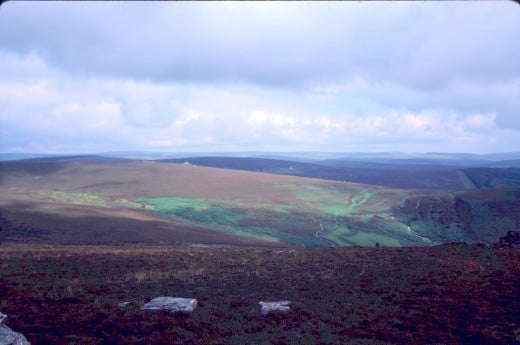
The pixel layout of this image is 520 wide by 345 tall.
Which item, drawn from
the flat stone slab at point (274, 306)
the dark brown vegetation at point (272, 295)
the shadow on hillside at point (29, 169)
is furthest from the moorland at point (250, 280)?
the shadow on hillside at point (29, 169)

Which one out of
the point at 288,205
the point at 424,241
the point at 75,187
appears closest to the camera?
the point at 424,241

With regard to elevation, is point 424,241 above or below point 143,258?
below

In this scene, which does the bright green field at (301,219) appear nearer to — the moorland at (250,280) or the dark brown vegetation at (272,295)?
the moorland at (250,280)

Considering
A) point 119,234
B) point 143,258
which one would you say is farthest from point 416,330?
point 119,234

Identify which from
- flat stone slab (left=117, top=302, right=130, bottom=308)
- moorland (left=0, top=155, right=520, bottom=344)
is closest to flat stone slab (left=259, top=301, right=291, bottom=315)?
moorland (left=0, top=155, right=520, bottom=344)

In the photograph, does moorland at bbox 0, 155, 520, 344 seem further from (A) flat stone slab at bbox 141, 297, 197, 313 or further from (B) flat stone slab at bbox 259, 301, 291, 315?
(A) flat stone slab at bbox 141, 297, 197, 313

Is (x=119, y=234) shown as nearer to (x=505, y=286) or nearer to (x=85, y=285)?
(x=85, y=285)

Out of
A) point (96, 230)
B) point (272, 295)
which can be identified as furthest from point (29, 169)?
point (272, 295)
